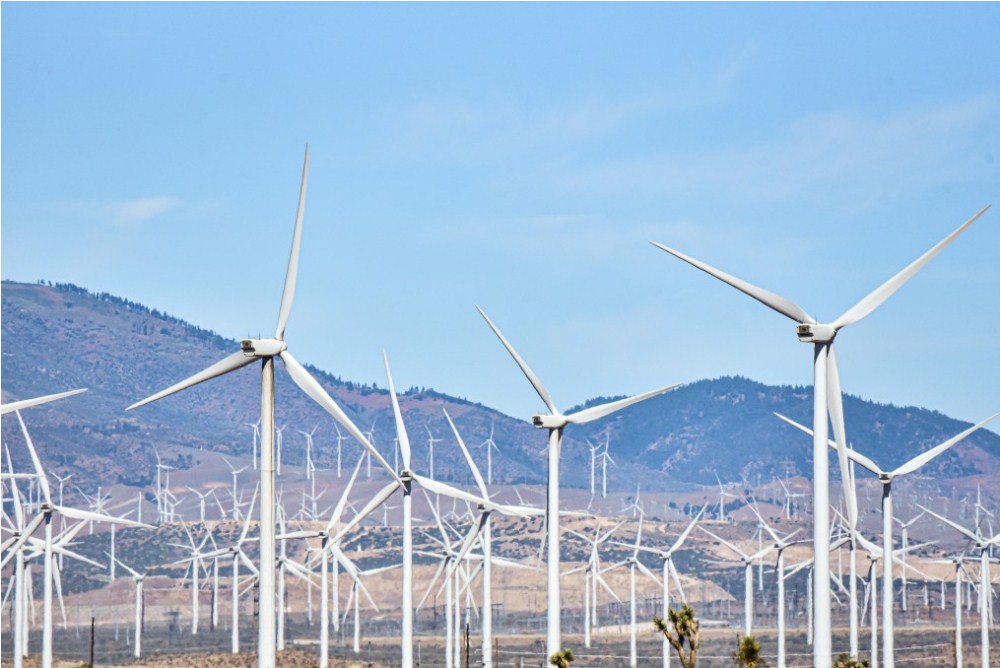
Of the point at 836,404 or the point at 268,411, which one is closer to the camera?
the point at 268,411

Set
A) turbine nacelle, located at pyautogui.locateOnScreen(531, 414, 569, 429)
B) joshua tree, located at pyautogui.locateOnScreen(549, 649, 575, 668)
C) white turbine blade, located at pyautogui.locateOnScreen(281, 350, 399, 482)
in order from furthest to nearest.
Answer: turbine nacelle, located at pyautogui.locateOnScreen(531, 414, 569, 429) < joshua tree, located at pyautogui.locateOnScreen(549, 649, 575, 668) < white turbine blade, located at pyautogui.locateOnScreen(281, 350, 399, 482)

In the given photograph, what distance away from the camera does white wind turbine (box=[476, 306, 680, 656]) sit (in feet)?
225

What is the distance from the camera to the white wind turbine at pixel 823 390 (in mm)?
52750

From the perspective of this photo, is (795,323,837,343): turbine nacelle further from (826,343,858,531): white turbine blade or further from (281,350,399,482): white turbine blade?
A: (281,350,399,482): white turbine blade

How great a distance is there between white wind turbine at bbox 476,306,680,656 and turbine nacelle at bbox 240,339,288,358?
14732 millimetres

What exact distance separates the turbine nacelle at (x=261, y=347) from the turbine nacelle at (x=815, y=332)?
51.7ft

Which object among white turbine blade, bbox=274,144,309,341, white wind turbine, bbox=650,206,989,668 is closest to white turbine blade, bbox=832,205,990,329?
white wind turbine, bbox=650,206,989,668

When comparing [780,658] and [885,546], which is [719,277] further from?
[780,658]

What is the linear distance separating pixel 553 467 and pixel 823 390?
19113 millimetres

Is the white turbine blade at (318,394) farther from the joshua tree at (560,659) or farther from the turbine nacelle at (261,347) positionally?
the joshua tree at (560,659)

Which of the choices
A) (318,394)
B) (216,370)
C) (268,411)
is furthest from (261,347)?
(318,394)

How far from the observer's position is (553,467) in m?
72.1

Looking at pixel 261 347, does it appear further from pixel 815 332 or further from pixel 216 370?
pixel 815 332

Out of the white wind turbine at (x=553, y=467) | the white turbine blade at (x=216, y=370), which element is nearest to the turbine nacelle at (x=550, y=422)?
the white wind turbine at (x=553, y=467)
